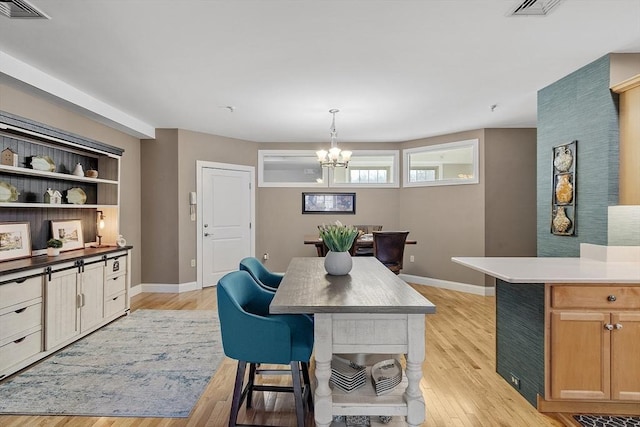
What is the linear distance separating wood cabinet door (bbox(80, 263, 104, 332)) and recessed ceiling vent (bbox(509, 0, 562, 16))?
4.17 m

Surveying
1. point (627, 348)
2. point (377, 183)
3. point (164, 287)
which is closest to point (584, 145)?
point (627, 348)

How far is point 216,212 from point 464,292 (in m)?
4.13

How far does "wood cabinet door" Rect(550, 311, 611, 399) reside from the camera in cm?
217

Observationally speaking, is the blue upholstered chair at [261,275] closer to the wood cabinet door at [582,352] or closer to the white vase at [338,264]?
the white vase at [338,264]

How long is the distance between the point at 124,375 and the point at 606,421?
3280 mm

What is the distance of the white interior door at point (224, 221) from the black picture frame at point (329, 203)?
1028mm

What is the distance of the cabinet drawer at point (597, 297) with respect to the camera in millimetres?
2162

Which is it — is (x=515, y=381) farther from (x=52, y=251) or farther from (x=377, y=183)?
(x=377, y=183)

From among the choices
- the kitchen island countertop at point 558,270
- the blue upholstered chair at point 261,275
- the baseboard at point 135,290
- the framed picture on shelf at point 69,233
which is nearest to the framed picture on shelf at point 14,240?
the framed picture on shelf at point 69,233

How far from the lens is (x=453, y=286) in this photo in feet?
18.8

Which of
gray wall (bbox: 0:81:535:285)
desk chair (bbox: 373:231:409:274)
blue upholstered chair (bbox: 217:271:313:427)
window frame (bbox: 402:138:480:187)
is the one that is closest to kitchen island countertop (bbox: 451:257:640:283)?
blue upholstered chair (bbox: 217:271:313:427)

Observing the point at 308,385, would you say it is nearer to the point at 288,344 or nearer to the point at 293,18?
the point at 288,344

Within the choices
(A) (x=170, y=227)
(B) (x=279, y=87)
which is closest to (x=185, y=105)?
(B) (x=279, y=87)

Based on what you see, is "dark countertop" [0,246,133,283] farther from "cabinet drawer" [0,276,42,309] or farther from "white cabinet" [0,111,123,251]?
"white cabinet" [0,111,123,251]
